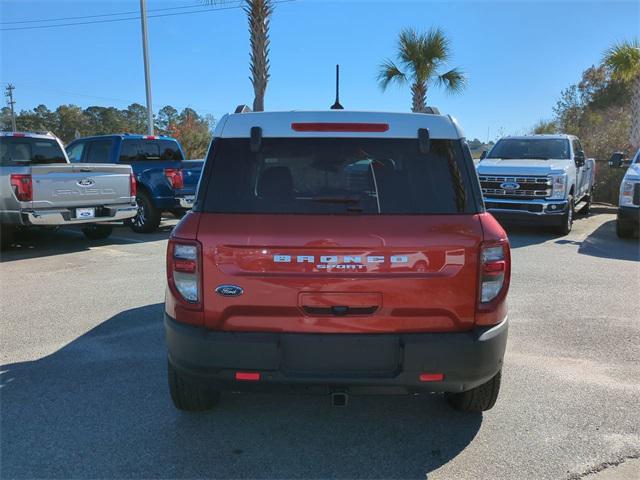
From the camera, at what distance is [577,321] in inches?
210

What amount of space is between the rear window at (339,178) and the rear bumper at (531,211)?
8338 mm

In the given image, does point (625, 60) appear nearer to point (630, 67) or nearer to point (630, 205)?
point (630, 67)

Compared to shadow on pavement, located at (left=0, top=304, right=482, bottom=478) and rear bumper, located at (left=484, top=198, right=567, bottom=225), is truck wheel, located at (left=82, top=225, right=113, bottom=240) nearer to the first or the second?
shadow on pavement, located at (left=0, top=304, right=482, bottom=478)

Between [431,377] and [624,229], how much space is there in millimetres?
9489

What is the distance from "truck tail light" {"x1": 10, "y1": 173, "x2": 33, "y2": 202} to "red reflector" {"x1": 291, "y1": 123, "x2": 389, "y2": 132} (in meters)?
6.83

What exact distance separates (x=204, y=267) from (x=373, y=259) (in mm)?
871

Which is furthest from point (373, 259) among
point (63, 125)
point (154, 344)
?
point (63, 125)

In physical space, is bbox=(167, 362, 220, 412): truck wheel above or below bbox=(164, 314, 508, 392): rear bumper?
below

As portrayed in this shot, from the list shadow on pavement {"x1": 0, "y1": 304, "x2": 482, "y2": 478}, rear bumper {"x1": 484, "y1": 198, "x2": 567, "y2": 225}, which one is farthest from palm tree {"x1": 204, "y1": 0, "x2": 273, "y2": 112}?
shadow on pavement {"x1": 0, "y1": 304, "x2": 482, "y2": 478}

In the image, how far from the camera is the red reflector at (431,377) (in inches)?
103

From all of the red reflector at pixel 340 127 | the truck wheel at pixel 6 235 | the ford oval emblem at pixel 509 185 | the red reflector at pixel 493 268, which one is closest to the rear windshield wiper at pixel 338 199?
the red reflector at pixel 340 127

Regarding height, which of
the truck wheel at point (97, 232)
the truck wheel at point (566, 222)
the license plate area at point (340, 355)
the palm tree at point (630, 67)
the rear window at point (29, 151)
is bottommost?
the truck wheel at point (97, 232)

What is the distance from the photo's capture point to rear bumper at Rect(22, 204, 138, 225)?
8117mm

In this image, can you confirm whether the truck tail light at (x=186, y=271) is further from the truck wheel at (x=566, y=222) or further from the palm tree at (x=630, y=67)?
the palm tree at (x=630, y=67)
